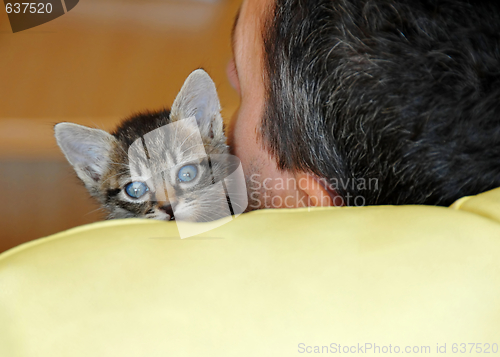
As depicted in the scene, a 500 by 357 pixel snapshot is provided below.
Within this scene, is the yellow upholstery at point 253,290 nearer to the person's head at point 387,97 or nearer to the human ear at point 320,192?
the person's head at point 387,97

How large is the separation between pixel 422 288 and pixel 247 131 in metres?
0.63

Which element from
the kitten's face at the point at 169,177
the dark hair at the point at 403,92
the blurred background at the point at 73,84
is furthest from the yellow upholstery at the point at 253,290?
the blurred background at the point at 73,84

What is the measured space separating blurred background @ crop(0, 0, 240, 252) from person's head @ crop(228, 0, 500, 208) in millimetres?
1313

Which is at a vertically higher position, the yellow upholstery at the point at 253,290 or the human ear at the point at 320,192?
the yellow upholstery at the point at 253,290

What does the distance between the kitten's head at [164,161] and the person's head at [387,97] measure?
359 mm

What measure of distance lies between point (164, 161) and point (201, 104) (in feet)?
0.67

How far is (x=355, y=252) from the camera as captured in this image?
0.39 meters

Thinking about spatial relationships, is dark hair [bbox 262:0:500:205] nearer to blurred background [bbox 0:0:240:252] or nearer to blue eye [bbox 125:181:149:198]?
blue eye [bbox 125:181:149:198]

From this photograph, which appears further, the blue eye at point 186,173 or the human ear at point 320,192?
the blue eye at point 186,173

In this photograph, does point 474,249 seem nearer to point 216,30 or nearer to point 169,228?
point 169,228

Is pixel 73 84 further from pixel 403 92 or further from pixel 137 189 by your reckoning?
pixel 403 92

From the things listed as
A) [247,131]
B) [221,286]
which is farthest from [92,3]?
[221,286]

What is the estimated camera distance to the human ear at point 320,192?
2.35 feet

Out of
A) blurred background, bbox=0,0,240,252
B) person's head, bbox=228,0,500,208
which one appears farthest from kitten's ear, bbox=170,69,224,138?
blurred background, bbox=0,0,240,252
